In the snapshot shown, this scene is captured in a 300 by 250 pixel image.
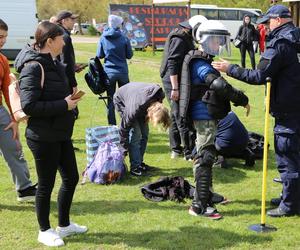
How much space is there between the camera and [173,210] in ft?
16.6

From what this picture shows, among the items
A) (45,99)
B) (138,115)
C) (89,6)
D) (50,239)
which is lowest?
(50,239)

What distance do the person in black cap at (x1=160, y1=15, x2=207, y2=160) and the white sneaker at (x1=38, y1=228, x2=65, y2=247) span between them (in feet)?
8.09

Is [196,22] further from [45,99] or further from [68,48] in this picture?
[68,48]

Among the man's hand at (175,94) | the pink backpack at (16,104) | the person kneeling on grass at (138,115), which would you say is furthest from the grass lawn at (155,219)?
the pink backpack at (16,104)

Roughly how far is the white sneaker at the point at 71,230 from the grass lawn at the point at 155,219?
6cm

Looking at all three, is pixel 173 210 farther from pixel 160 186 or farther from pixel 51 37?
pixel 51 37

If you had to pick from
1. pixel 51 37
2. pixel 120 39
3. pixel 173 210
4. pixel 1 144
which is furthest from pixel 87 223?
pixel 120 39

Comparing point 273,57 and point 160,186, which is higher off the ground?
point 273,57

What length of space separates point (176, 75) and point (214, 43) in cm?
193

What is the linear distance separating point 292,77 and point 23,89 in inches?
98.9

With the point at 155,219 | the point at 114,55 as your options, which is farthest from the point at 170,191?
the point at 114,55

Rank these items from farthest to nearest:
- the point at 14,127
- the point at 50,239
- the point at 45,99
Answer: the point at 14,127, the point at 50,239, the point at 45,99

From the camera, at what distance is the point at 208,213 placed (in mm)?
4848

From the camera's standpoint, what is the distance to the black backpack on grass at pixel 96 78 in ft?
23.9
